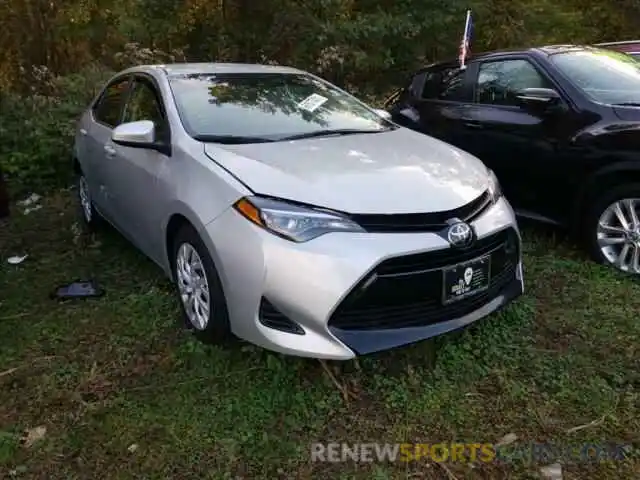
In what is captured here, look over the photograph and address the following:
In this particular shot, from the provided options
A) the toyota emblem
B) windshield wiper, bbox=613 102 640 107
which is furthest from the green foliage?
the toyota emblem

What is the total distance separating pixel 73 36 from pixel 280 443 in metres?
10.9

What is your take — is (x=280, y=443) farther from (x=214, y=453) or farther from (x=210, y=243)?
(x=210, y=243)

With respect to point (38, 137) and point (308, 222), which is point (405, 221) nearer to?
point (308, 222)

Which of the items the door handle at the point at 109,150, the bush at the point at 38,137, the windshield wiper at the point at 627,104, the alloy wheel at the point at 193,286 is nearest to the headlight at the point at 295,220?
the alloy wheel at the point at 193,286

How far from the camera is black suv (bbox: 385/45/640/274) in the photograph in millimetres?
3969

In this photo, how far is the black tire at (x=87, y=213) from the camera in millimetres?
5199

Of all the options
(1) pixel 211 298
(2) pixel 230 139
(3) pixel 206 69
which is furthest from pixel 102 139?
(1) pixel 211 298

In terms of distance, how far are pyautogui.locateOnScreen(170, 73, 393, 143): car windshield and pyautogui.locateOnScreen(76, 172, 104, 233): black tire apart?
1.71m

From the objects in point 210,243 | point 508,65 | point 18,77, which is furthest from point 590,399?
point 18,77

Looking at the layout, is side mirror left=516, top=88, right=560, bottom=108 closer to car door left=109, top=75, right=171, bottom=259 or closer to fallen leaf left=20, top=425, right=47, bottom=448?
car door left=109, top=75, right=171, bottom=259

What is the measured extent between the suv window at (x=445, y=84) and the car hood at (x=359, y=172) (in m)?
1.73

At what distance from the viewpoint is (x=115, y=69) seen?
10.6 metres

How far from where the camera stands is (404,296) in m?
2.76

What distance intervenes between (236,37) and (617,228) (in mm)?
7912
